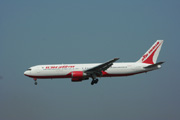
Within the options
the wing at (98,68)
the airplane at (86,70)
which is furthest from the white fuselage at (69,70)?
the wing at (98,68)

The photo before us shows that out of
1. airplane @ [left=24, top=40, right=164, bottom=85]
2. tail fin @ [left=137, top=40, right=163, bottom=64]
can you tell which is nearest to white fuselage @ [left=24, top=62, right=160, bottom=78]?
airplane @ [left=24, top=40, right=164, bottom=85]

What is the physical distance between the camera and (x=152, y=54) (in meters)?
50.2

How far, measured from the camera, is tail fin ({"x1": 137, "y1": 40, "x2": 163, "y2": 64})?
4941 cm

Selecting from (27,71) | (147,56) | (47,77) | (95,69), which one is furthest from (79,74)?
(147,56)

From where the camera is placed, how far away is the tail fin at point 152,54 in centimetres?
4941

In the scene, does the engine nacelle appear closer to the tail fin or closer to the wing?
the wing

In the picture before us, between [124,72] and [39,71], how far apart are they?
13.4m

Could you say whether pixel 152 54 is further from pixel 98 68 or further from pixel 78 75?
pixel 78 75

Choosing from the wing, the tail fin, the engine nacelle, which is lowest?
the engine nacelle

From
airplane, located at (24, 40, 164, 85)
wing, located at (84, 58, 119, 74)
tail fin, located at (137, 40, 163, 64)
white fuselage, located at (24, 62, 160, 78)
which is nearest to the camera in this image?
wing, located at (84, 58, 119, 74)

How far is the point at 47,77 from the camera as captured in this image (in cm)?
4656

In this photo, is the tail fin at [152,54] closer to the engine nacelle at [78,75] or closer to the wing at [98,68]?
the wing at [98,68]

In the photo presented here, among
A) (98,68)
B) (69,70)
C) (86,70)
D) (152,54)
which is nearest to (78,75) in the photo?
(86,70)

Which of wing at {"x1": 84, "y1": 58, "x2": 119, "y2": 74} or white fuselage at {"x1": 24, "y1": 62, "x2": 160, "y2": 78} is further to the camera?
white fuselage at {"x1": 24, "y1": 62, "x2": 160, "y2": 78}
